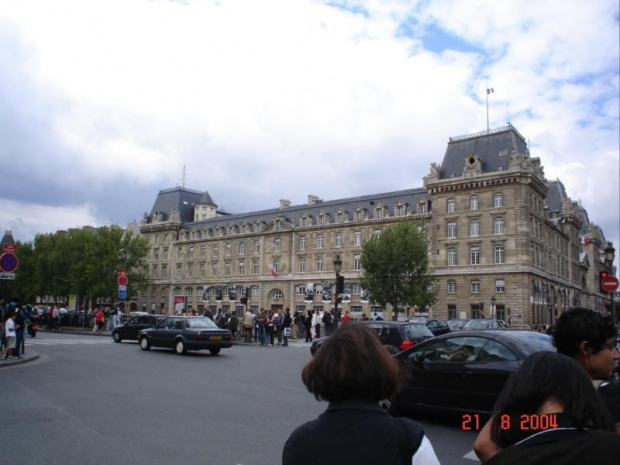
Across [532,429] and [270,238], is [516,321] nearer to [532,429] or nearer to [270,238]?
[270,238]

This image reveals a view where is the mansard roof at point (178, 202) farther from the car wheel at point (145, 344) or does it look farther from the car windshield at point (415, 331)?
the car windshield at point (415, 331)

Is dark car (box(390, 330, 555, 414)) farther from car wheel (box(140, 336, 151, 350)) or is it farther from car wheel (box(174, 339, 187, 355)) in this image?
car wheel (box(140, 336, 151, 350))

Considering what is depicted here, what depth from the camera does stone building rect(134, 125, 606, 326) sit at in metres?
57.8

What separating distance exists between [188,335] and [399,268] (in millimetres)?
32775

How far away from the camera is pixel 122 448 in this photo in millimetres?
7176

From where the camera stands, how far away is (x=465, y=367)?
8.69m

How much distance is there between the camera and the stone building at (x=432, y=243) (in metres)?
57.8

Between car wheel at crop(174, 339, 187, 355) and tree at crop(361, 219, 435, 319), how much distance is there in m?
32.1

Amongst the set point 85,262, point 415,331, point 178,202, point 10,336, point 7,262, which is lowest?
point 10,336

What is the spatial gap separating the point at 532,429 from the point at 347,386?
2.62ft

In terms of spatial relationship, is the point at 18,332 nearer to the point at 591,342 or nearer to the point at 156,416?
the point at 156,416

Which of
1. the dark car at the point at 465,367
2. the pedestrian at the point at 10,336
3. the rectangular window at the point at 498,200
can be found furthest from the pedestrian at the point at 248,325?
the rectangular window at the point at 498,200
